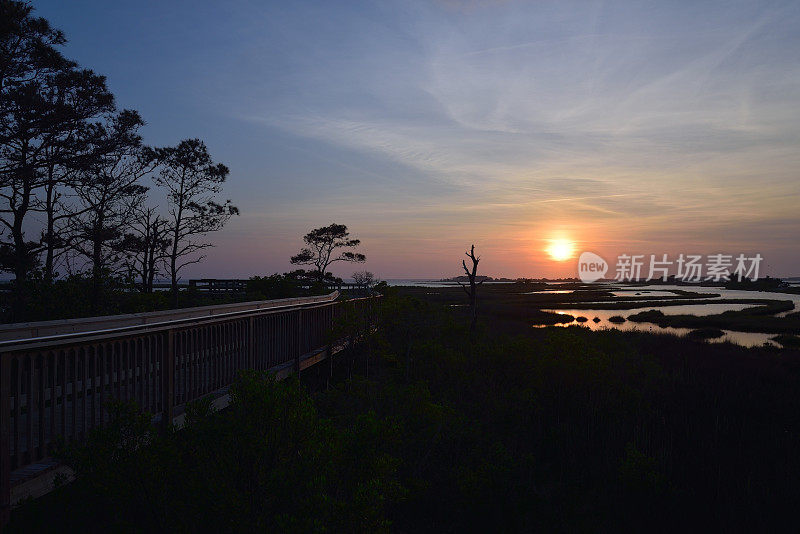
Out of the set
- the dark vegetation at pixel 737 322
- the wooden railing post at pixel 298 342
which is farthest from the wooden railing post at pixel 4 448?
the dark vegetation at pixel 737 322

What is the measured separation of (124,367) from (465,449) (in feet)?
19.8

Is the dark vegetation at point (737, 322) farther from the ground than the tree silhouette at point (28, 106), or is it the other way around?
A: the tree silhouette at point (28, 106)

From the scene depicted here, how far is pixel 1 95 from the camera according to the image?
62.3 ft

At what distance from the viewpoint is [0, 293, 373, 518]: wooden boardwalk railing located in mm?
3828

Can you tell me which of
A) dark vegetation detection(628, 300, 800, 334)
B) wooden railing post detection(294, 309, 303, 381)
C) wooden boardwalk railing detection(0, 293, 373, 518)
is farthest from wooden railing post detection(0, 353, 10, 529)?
dark vegetation detection(628, 300, 800, 334)

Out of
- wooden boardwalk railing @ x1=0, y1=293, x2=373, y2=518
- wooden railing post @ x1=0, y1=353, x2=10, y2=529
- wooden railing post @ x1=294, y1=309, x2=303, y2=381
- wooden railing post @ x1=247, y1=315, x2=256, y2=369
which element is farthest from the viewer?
wooden railing post @ x1=294, y1=309, x2=303, y2=381

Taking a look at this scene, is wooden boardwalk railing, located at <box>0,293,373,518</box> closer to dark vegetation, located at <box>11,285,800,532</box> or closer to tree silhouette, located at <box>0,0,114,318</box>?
dark vegetation, located at <box>11,285,800,532</box>

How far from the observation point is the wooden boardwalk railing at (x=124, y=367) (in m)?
3.83

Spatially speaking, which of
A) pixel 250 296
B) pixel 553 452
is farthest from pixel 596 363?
pixel 250 296

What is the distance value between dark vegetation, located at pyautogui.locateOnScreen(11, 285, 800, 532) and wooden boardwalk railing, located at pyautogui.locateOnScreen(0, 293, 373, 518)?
482 mm

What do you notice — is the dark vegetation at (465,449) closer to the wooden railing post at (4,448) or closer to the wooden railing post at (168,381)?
the wooden railing post at (4,448)

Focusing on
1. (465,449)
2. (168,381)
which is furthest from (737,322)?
(168,381)

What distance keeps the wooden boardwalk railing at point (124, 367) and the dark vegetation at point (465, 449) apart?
48 centimetres

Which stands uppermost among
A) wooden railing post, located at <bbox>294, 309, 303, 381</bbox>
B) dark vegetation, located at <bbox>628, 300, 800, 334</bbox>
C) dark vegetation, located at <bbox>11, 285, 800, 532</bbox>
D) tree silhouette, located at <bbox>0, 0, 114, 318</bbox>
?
tree silhouette, located at <bbox>0, 0, 114, 318</bbox>
